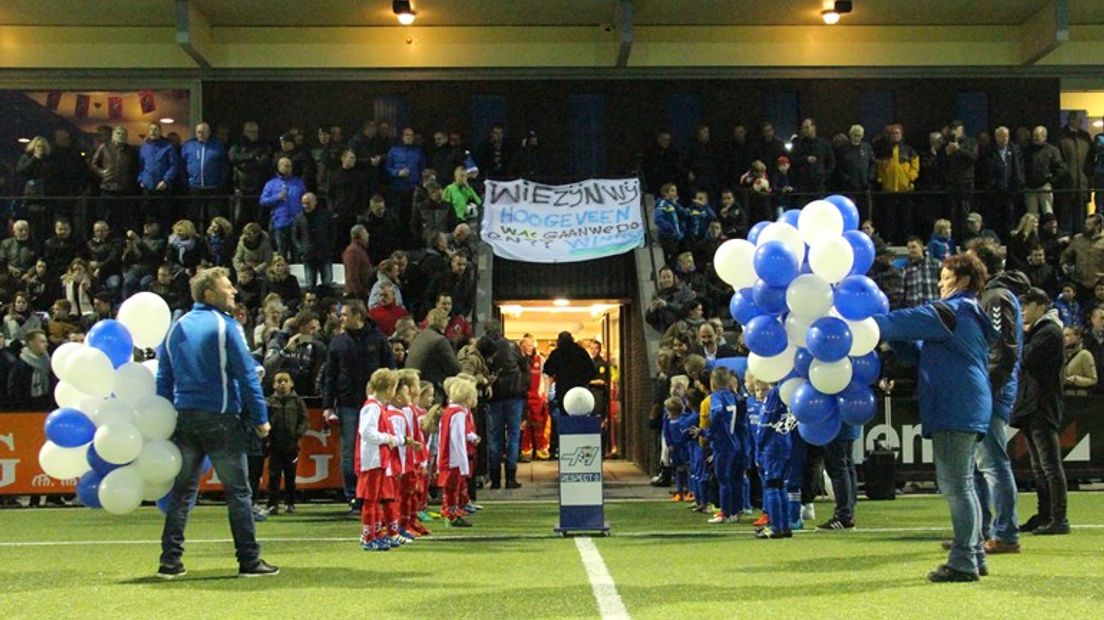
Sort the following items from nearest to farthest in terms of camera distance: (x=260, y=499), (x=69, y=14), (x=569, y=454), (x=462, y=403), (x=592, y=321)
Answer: (x=569, y=454) < (x=462, y=403) < (x=260, y=499) < (x=69, y=14) < (x=592, y=321)

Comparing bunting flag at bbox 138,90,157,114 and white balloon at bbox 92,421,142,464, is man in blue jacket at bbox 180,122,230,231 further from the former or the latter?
white balloon at bbox 92,421,142,464

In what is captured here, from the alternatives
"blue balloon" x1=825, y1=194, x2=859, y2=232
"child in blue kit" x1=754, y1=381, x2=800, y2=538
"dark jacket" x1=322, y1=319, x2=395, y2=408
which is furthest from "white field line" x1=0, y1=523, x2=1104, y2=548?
"blue balloon" x1=825, y1=194, x2=859, y2=232

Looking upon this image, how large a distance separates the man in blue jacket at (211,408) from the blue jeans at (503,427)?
30.9 feet

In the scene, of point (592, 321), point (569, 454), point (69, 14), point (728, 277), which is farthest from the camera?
point (592, 321)

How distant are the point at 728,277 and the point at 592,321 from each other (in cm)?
2037

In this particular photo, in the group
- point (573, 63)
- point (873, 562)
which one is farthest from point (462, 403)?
point (573, 63)

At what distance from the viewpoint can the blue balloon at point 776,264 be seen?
29.3 ft

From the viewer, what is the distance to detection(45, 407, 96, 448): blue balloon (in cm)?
898

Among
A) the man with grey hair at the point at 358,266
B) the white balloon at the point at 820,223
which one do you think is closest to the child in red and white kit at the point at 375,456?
the white balloon at the point at 820,223

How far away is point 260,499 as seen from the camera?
17234 millimetres

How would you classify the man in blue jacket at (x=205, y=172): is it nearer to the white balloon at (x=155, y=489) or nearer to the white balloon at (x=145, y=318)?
the white balloon at (x=145, y=318)

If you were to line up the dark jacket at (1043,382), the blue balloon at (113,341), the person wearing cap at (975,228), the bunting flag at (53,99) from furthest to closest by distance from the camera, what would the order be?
the bunting flag at (53,99), the person wearing cap at (975,228), the dark jacket at (1043,382), the blue balloon at (113,341)

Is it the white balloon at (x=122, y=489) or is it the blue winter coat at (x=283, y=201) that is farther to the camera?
the blue winter coat at (x=283, y=201)

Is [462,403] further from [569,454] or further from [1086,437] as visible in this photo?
[1086,437]
